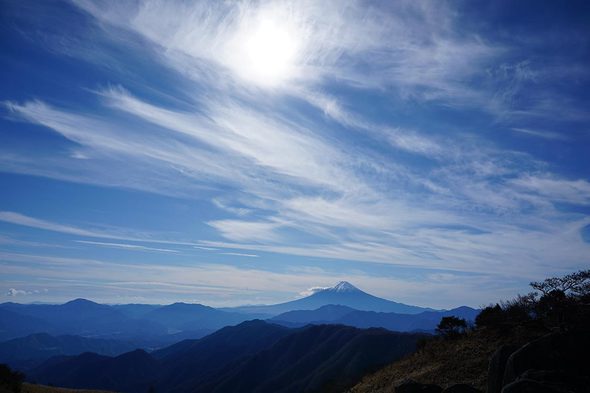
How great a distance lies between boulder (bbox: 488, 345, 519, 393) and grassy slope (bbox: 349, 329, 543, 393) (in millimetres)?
3749

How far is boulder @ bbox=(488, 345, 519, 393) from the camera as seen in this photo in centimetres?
2259

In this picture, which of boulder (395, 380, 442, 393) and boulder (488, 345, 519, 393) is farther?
boulder (395, 380, 442, 393)

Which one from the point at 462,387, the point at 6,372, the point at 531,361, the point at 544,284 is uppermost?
the point at 544,284

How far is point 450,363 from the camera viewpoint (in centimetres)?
3300

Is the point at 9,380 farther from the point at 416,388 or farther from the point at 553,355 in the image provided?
the point at 553,355

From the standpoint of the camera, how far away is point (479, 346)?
34.2m

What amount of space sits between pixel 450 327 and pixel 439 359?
9094 mm

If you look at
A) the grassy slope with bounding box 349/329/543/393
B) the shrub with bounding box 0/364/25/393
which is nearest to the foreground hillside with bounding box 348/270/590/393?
the grassy slope with bounding box 349/329/543/393

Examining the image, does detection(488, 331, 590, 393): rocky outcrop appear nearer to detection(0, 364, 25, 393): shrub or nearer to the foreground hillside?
the foreground hillside

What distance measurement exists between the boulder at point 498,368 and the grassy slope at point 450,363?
375cm

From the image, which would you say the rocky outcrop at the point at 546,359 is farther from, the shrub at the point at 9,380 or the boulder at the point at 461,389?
the shrub at the point at 9,380

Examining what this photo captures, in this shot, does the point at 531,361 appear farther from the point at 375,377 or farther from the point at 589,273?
the point at 375,377

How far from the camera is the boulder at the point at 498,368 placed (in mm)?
22594

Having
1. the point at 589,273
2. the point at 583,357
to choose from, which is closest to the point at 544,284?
the point at 589,273
